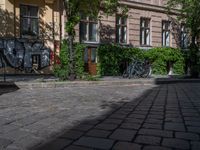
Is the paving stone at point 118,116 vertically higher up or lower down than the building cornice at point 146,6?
lower down

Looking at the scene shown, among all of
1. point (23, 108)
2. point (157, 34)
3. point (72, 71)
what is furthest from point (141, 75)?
point (23, 108)

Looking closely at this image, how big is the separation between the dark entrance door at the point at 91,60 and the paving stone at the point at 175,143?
1804 cm

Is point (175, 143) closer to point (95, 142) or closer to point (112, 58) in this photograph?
point (95, 142)

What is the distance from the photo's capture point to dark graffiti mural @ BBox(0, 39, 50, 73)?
20.6 meters

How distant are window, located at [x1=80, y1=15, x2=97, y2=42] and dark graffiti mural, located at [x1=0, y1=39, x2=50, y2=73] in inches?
104

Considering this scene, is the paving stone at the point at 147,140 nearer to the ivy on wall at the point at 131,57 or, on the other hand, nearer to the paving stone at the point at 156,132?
the paving stone at the point at 156,132

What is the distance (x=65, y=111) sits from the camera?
25.7ft

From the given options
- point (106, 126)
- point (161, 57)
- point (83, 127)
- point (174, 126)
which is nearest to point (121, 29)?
point (161, 57)

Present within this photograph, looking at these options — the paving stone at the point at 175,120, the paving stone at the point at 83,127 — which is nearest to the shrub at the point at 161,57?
the paving stone at the point at 175,120

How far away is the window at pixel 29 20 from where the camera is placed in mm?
20953

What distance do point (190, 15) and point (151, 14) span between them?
436 centimetres

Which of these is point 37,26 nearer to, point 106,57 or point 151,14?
point 106,57

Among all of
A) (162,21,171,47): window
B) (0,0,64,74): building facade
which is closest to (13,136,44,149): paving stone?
(0,0,64,74): building facade

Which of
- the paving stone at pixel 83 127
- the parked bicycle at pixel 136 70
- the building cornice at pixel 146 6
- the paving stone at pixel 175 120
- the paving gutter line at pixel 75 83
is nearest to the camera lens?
the paving stone at pixel 83 127
